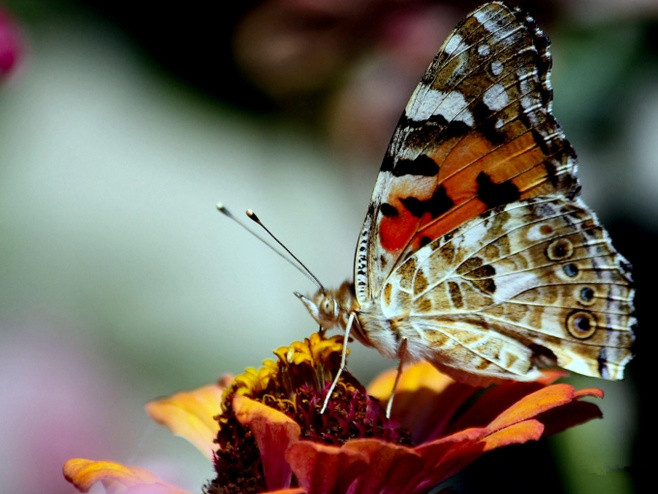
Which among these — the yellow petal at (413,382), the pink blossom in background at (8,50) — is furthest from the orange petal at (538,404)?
the pink blossom in background at (8,50)

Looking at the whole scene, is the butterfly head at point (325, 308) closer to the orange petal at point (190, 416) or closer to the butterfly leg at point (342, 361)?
the butterfly leg at point (342, 361)

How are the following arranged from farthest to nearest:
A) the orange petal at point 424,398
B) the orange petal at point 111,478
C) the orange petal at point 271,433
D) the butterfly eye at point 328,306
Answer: the orange petal at point 424,398 < the butterfly eye at point 328,306 < the orange petal at point 271,433 < the orange petal at point 111,478

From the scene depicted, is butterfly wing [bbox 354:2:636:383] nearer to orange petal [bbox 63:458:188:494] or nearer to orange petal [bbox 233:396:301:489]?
orange petal [bbox 233:396:301:489]

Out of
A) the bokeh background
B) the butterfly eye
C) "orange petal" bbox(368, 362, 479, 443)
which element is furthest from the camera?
"orange petal" bbox(368, 362, 479, 443)

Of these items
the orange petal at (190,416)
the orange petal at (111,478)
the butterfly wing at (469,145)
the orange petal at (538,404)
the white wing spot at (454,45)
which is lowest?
the orange petal at (111,478)

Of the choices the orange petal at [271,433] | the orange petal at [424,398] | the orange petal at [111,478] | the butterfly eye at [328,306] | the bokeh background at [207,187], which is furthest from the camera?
the orange petal at [424,398]

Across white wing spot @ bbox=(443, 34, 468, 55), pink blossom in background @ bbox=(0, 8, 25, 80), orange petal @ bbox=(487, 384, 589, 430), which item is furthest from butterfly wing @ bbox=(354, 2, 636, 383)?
pink blossom in background @ bbox=(0, 8, 25, 80)
